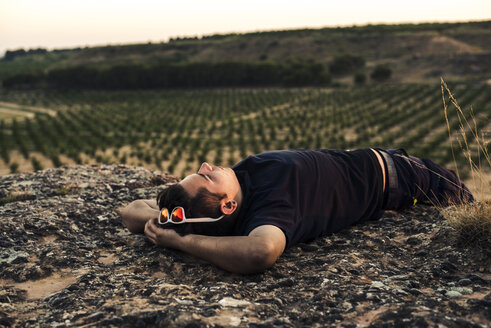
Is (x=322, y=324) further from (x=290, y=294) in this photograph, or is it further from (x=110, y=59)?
(x=110, y=59)

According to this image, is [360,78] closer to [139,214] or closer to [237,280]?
[139,214]

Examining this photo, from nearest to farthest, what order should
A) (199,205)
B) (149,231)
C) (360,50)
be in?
(199,205) < (149,231) < (360,50)

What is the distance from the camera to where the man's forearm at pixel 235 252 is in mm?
2633

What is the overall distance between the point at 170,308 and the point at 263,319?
490mm

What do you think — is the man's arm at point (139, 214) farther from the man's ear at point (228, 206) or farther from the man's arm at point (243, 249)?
the man's ear at point (228, 206)

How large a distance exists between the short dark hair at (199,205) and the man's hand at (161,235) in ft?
0.37

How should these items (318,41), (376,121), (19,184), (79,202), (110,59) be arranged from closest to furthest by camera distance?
(79,202) < (19,184) < (376,121) < (318,41) < (110,59)

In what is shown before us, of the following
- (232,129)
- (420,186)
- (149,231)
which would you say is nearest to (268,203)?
(149,231)

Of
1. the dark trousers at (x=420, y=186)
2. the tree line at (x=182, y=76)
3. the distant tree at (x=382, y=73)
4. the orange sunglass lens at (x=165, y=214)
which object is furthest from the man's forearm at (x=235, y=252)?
the distant tree at (x=382, y=73)

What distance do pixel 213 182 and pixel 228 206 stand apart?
200 millimetres

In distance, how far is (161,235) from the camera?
314 cm

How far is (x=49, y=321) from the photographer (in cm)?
227

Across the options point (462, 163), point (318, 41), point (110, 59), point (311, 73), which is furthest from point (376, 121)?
point (110, 59)

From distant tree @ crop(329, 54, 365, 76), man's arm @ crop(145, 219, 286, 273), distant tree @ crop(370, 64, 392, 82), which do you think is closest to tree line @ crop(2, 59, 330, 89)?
distant tree @ crop(329, 54, 365, 76)
